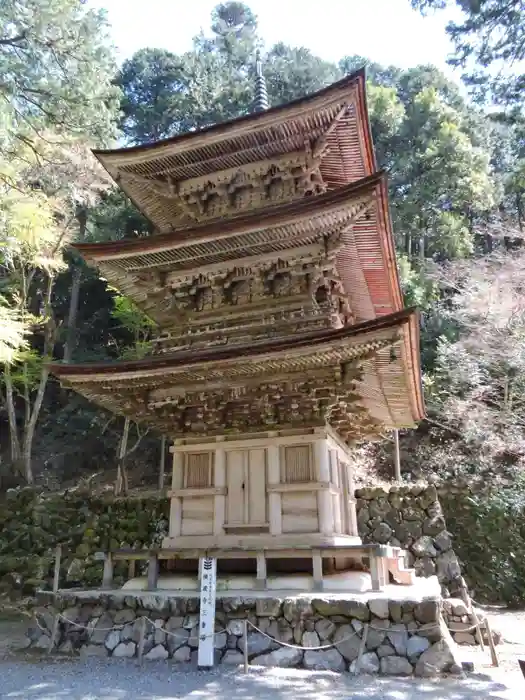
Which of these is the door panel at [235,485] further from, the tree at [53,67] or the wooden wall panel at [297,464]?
the tree at [53,67]

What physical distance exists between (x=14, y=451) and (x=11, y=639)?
1036 centimetres

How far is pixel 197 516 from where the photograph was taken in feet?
27.4

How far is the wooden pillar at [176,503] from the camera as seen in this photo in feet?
27.5

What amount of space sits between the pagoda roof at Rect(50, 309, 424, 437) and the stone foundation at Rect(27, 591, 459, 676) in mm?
2903

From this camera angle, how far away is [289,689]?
5.54 m

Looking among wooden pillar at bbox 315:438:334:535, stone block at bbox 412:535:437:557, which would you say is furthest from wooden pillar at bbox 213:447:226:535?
stone block at bbox 412:535:437:557

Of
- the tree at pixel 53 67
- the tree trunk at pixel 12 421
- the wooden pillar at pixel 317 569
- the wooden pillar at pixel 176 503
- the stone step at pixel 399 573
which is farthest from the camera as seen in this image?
the tree trunk at pixel 12 421

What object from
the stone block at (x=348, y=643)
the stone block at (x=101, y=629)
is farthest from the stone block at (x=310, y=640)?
the stone block at (x=101, y=629)

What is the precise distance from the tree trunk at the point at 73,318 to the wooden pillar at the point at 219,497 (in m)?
15.7

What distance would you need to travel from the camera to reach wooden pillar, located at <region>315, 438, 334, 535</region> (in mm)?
7555

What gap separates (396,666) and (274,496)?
2.74 m

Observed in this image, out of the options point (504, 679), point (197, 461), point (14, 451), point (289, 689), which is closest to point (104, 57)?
point (197, 461)

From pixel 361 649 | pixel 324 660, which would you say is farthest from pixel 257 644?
pixel 361 649

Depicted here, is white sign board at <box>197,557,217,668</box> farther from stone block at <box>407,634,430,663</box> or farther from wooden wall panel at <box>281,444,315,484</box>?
stone block at <box>407,634,430,663</box>
